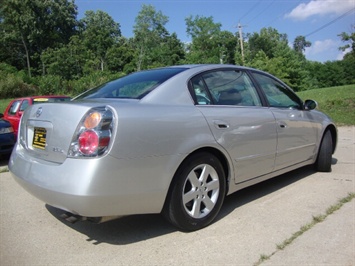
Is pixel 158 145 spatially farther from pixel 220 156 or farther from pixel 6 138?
pixel 6 138

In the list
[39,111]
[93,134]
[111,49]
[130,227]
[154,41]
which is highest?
[154,41]

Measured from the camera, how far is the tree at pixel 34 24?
183 ft

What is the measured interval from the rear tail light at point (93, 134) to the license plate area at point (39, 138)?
1.35 feet

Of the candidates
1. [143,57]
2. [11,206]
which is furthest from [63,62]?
[11,206]

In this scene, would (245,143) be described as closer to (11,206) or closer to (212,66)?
(212,66)

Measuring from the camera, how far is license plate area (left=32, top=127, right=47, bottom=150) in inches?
114

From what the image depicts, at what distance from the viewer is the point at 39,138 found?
9.80 feet

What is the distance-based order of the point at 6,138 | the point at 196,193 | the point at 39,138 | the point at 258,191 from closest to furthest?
the point at 39,138 < the point at 196,193 < the point at 258,191 < the point at 6,138

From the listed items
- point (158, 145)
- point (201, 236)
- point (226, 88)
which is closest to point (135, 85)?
point (158, 145)

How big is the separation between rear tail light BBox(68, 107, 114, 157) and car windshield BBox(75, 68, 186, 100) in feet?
1.62

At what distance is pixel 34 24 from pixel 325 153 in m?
61.4

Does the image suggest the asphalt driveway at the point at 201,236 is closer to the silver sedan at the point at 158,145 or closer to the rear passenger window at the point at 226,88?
the silver sedan at the point at 158,145

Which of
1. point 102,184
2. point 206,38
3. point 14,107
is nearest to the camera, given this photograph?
point 102,184

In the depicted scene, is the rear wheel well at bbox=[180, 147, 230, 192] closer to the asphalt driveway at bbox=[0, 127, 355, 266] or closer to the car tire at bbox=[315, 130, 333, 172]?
the asphalt driveway at bbox=[0, 127, 355, 266]
